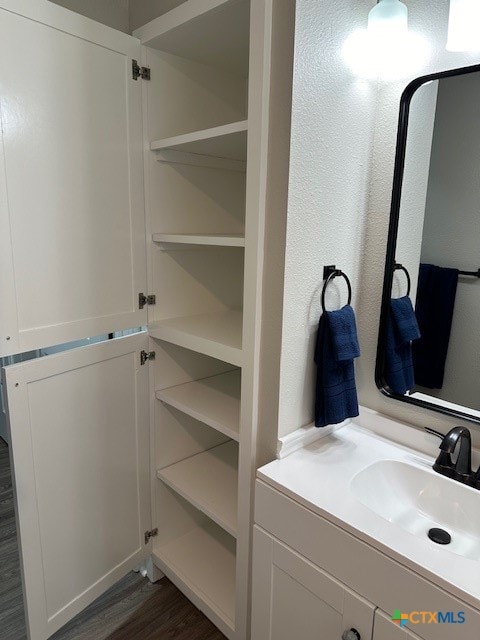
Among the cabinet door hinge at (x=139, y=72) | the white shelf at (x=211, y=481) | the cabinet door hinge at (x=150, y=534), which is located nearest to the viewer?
the cabinet door hinge at (x=139, y=72)

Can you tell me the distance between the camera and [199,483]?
1796 millimetres

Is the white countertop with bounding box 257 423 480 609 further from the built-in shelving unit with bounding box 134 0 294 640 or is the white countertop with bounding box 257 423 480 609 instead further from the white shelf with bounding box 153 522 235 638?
the white shelf with bounding box 153 522 235 638

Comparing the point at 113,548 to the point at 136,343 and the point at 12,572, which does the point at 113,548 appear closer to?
the point at 12,572

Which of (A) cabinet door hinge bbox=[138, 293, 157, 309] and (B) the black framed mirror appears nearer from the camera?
(B) the black framed mirror

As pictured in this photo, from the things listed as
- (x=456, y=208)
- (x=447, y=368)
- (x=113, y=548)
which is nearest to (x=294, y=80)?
(x=456, y=208)

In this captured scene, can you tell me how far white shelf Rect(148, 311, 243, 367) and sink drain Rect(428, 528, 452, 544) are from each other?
0.69 m

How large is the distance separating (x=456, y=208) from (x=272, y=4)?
28.7 inches

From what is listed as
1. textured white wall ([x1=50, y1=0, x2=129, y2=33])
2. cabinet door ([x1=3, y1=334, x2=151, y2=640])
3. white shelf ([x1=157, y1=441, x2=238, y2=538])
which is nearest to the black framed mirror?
white shelf ([x1=157, y1=441, x2=238, y2=538])

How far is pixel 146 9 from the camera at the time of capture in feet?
5.35

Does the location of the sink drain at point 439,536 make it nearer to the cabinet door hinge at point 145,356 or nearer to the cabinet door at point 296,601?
the cabinet door at point 296,601

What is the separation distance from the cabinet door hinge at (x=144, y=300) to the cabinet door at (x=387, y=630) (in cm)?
120

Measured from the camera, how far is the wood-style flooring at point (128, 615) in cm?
169

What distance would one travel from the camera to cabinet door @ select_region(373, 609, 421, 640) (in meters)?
0.95

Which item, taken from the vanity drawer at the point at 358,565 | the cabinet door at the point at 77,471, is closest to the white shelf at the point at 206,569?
the cabinet door at the point at 77,471
